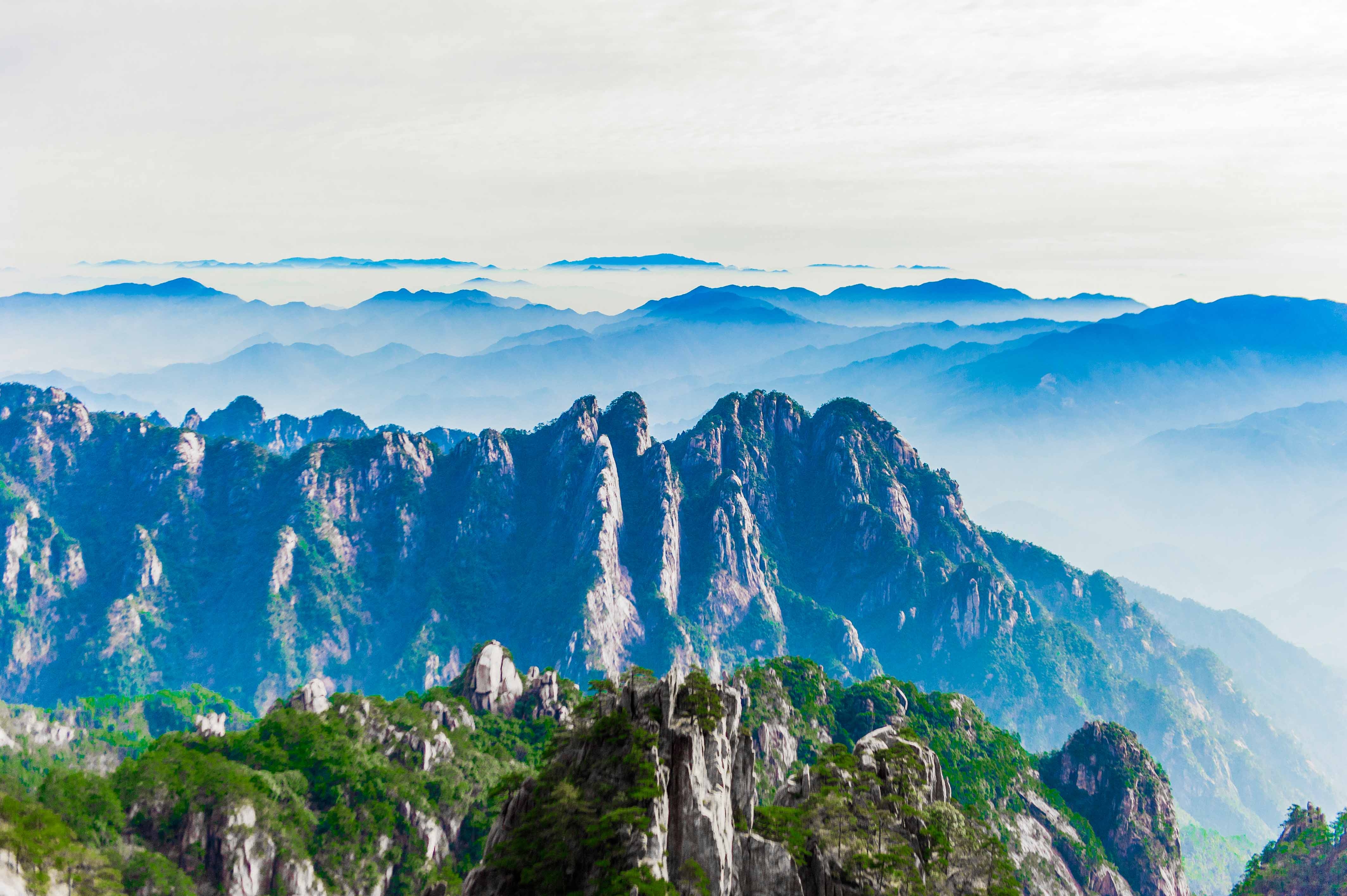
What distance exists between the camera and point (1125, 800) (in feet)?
399

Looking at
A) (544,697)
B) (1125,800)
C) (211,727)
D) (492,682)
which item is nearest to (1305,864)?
(1125,800)

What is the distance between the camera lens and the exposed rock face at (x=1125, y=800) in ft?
387

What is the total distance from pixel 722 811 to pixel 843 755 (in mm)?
10034

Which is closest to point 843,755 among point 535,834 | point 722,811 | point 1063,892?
point 722,811

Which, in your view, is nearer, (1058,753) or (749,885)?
(749,885)

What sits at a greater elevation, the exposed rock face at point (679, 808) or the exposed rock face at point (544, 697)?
the exposed rock face at point (679, 808)

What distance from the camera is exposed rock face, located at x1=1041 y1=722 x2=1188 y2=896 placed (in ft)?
387

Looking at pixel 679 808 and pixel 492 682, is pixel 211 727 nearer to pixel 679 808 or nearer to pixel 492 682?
pixel 492 682

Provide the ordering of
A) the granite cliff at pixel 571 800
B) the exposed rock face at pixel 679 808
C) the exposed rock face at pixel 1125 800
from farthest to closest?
the exposed rock face at pixel 1125 800
the granite cliff at pixel 571 800
the exposed rock face at pixel 679 808

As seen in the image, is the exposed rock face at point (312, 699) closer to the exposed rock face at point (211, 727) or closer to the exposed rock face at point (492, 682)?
the exposed rock face at point (211, 727)

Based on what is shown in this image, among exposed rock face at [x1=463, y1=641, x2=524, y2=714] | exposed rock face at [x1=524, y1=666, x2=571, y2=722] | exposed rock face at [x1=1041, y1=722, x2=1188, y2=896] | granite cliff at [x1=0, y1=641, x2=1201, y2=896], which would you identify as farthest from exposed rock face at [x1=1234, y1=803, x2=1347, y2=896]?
exposed rock face at [x1=463, y1=641, x2=524, y2=714]

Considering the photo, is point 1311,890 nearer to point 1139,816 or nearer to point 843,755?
point 1139,816

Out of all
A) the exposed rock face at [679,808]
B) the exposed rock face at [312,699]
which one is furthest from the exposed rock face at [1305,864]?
the exposed rock face at [312,699]

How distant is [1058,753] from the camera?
132 m
